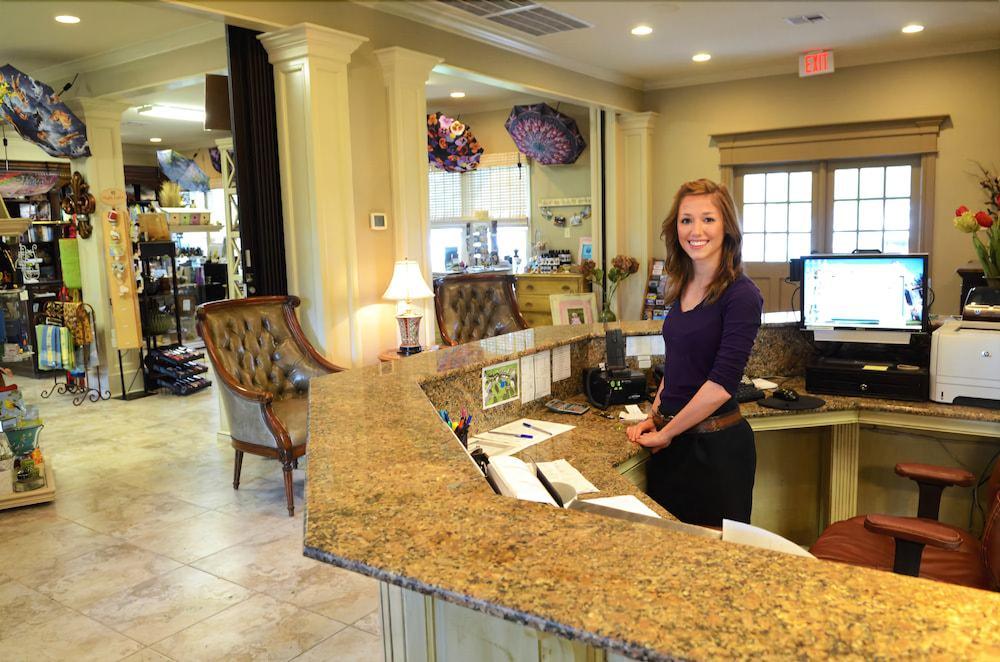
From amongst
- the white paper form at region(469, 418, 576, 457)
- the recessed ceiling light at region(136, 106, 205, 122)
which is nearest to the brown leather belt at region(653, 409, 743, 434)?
the white paper form at region(469, 418, 576, 457)

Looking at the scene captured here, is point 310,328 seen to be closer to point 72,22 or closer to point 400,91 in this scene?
point 400,91

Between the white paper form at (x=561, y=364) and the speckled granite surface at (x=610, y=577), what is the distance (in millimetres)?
1413

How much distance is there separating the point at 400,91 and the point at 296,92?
0.71 m

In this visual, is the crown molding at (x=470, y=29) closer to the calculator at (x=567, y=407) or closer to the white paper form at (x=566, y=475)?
the calculator at (x=567, y=407)

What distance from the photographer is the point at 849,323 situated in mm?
3010

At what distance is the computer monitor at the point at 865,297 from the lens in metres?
2.92

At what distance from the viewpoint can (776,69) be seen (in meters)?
7.05

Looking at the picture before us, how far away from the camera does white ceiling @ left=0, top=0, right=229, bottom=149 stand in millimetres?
4809

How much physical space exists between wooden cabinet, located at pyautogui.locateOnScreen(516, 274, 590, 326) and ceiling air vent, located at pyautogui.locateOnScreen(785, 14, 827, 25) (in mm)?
3237

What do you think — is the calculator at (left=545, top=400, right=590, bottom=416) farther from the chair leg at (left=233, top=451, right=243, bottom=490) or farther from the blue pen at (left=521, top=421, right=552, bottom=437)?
the chair leg at (left=233, top=451, right=243, bottom=490)

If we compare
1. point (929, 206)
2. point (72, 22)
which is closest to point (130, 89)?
point (72, 22)

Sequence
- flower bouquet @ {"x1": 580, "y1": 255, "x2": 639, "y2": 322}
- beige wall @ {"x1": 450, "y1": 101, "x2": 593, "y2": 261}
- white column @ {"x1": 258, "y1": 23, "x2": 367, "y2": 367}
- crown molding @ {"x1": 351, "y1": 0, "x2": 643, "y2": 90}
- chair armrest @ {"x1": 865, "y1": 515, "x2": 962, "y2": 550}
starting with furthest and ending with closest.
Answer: beige wall @ {"x1": 450, "y1": 101, "x2": 593, "y2": 261}, flower bouquet @ {"x1": 580, "y1": 255, "x2": 639, "y2": 322}, crown molding @ {"x1": 351, "y1": 0, "x2": 643, "y2": 90}, white column @ {"x1": 258, "y1": 23, "x2": 367, "y2": 367}, chair armrest @ {"x1": 865, "y1": 515, "x2": 962, "y2": 550}

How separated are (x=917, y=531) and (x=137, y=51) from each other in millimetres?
6020

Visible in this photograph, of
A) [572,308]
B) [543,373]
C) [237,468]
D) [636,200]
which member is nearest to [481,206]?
[636,200]
